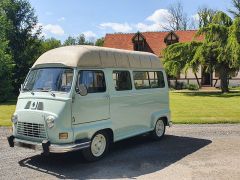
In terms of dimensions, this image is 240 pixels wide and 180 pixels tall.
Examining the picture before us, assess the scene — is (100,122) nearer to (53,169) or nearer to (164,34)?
(53,169)

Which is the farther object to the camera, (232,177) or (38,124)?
(38,124)

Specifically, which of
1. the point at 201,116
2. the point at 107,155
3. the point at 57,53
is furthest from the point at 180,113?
the point at 57,53

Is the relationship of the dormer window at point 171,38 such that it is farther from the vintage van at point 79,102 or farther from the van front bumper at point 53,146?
the van front bumper at point 53,146

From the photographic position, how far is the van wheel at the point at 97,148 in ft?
28.8

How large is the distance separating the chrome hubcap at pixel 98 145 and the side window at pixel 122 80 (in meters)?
1.47

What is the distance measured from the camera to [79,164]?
345 inches

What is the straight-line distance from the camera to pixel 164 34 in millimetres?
54438

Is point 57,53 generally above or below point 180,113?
above

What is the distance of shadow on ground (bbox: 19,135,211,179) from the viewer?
806 centimetres

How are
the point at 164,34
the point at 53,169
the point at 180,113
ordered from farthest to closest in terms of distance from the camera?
the point at 164,34 → the point at 180,113 → the point at 53,169

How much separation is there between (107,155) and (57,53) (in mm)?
3055

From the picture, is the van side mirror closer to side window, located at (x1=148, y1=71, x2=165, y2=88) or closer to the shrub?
side window, located at (x1=148, y1=71, x2=165, y2=88)

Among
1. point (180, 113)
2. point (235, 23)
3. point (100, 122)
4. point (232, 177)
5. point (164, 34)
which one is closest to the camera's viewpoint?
point (232, 177)

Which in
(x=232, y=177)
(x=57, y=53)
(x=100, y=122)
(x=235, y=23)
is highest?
(x=235, y=23)
